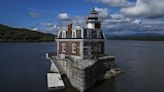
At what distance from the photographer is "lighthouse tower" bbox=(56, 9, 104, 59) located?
24.1 meters

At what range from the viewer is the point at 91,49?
24.6 metres

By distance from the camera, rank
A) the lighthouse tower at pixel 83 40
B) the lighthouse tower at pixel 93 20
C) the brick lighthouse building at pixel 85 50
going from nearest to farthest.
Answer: the brick lighthouse building at pixel 85 50, the lighthouse tower at pixel 83 40, the lighthouse tower at pixel 93 20

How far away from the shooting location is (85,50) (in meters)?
24.2

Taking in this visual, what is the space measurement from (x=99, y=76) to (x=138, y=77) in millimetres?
6108

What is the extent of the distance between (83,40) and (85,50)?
3.97ft

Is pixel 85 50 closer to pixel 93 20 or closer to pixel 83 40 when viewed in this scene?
pixel 83 40

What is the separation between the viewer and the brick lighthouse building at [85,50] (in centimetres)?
2238

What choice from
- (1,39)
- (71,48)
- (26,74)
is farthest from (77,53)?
(1,39)

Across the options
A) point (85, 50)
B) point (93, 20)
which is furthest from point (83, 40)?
point (93, 20)

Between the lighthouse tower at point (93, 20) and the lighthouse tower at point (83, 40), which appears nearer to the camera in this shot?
the lighthouse tower at point (83, 40)

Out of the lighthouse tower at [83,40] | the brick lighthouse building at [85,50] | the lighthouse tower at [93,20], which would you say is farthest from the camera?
the lighthouse tower at [93,20]

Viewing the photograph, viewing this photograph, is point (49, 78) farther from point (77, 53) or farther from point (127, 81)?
point (127, 81)

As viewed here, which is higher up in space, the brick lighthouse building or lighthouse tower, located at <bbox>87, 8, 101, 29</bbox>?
lighthouse tower, located at <bbox>87, 8, 101, 29</bbox>

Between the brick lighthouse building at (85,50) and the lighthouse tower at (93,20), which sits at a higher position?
the lighthouse tower at (93,20)
